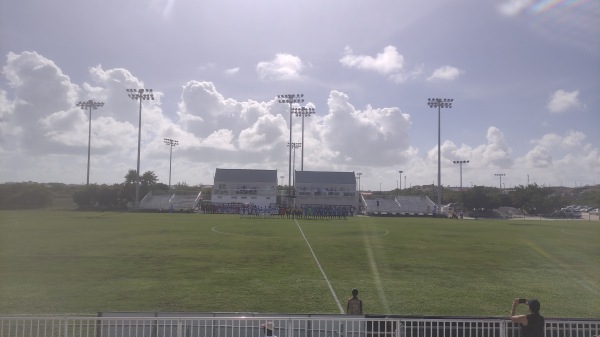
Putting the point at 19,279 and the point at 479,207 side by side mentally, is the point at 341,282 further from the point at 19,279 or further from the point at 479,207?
the point at 479,207

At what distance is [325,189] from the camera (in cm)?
8612

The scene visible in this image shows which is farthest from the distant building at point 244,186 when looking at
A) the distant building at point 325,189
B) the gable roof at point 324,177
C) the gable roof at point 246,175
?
the gable roof at point 324,177

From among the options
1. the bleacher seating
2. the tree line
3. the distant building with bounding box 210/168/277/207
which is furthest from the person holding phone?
the distant building with bounding box 210/168/277/207

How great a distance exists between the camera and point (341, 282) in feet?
48.2

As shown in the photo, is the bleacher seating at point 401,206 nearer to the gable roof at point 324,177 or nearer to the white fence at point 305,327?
the gable roof at point 324,177

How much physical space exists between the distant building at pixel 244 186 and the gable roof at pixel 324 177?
5.07 m

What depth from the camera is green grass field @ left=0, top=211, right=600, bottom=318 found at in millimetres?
11703

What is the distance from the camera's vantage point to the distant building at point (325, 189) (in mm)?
85256

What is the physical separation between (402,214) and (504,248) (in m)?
50.7

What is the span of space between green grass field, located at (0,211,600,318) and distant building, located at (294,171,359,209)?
5877 cm

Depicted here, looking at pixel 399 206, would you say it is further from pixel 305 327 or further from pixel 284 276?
pixel 305 327

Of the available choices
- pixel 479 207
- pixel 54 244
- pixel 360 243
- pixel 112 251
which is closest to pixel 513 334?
pixel 112 251

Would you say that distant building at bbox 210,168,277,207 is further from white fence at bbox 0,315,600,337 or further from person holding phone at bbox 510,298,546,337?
person holding phone at bbox 510,298,546,337

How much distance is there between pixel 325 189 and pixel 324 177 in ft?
Answer: 9.47
